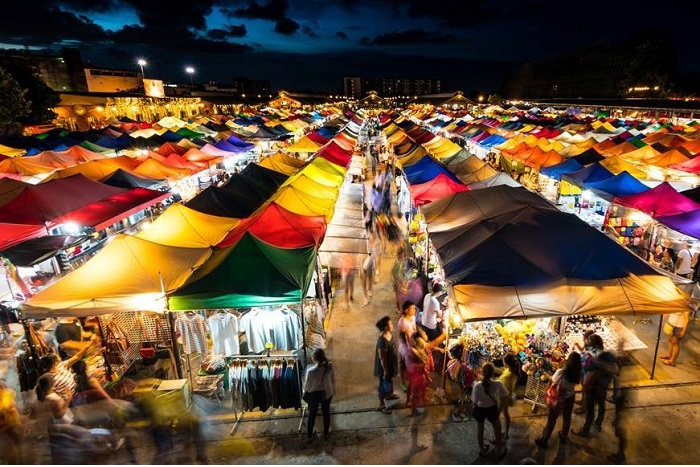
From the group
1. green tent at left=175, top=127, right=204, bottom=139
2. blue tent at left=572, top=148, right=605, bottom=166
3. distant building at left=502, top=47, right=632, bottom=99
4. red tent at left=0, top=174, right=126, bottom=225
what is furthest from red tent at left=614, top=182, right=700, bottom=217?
distant building at left=502, top=47, right=632, bottom=99

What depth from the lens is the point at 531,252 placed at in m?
6.37

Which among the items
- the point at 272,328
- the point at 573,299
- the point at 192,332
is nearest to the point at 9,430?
the point at 192,332

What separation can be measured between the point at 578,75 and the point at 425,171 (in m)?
109

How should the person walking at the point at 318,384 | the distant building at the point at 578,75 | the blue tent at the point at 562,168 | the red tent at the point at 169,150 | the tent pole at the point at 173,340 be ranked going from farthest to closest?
the distant building at the point at 578,75 < the red tent at the point at 169,150 < the blue tent at the point at 562,168 < the tent pole at the point at 173,340 < the person walking at the point at 318,384

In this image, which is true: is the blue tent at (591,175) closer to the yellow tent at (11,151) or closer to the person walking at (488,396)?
the person walking at (488,396)

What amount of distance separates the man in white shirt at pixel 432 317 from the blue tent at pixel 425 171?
20.9 ft

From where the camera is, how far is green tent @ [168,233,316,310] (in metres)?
5.77

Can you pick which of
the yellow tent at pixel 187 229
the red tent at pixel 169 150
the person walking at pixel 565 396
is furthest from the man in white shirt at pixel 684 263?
the red tent at pixel 169 150

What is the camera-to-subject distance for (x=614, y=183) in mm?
11766

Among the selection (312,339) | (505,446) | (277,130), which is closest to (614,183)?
(505,446)

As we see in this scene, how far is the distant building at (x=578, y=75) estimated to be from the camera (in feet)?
280

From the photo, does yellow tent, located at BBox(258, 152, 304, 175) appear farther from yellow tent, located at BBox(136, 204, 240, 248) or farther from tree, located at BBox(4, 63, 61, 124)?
tree, located at BBox(4, 63, 61, 124)

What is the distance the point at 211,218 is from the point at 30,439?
492cm

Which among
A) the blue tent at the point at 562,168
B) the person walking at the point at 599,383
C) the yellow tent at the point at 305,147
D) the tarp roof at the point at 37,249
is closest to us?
the person walking at the point at 599,383
